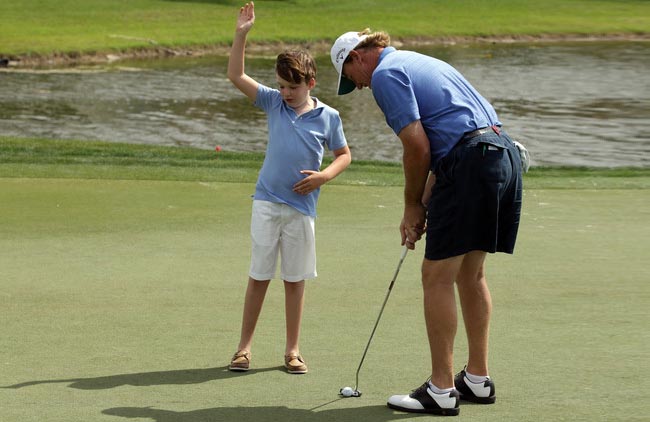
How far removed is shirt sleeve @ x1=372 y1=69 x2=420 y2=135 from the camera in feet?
14.3

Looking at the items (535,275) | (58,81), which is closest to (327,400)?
(535,275)

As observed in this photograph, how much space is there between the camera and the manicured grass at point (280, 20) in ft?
112

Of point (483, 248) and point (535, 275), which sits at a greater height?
point (483, 248)

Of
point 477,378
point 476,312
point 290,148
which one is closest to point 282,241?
point 290,148

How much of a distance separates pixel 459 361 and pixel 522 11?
4334 centimetres

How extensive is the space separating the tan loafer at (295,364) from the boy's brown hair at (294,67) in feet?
3.75

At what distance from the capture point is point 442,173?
4441mm

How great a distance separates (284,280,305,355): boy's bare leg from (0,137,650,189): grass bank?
187 inches

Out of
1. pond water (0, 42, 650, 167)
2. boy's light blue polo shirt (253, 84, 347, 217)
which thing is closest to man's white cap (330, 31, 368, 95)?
boy's light blue polo shirt (253, 84, 347, 217)

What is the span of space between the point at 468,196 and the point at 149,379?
4.84 ft

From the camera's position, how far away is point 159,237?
750 cm

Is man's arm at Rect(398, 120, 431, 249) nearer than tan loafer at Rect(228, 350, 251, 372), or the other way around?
man's arm at Rect(398, 120, 431, 249)

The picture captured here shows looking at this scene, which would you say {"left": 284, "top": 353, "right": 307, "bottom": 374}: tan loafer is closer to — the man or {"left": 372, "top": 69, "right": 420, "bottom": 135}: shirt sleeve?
the man

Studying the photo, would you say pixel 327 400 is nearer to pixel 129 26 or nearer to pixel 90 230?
pixel 90 230
